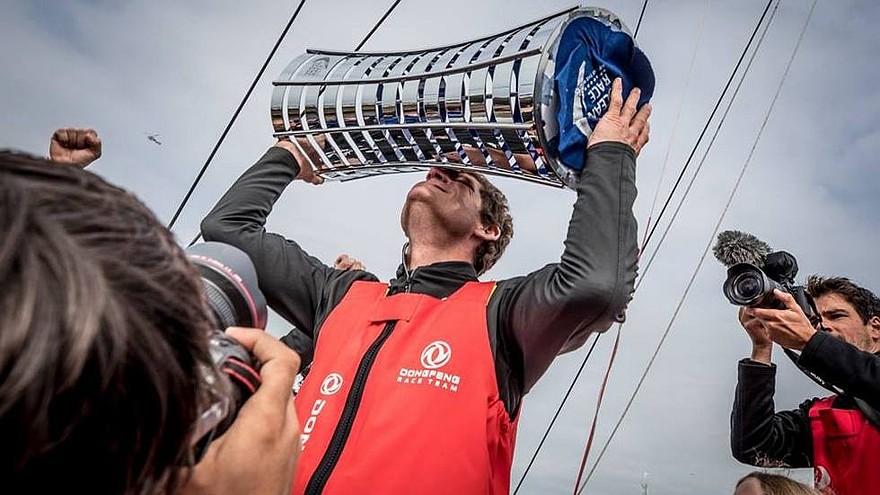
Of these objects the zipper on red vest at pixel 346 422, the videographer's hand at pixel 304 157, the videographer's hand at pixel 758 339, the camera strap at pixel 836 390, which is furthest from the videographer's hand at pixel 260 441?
the videographer's hand at pixel 758 339

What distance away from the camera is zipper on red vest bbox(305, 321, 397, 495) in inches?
50.1

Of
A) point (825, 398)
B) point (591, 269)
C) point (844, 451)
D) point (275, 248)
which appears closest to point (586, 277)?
point (591, 269)

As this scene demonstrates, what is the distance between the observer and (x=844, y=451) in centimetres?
231

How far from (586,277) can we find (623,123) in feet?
1.14

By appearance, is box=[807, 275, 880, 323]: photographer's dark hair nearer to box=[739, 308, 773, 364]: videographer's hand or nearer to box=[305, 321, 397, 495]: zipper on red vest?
box=[739, 308, 773, 364]: videographer's hand

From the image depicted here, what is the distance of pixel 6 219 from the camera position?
391 mm

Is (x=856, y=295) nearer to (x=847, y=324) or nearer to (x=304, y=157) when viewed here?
(x=847, y=324)

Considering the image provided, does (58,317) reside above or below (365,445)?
above

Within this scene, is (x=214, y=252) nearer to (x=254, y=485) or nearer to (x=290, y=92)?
(x=254, y=485)

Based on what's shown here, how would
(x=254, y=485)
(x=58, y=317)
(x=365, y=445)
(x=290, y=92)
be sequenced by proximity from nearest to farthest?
(x=58, y=317), (x=254, y=485), (x=365, y=445), (x=290, y=92)

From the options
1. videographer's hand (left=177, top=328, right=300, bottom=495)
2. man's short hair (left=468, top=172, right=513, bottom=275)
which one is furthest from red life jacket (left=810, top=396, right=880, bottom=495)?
videographer's hand (left=177, top=328, right=300, bottom=495)

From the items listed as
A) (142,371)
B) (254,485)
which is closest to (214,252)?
(254,485)

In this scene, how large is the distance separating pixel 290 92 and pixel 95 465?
137 cm

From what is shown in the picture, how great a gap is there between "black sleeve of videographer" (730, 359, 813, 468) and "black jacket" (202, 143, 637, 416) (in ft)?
3.45
